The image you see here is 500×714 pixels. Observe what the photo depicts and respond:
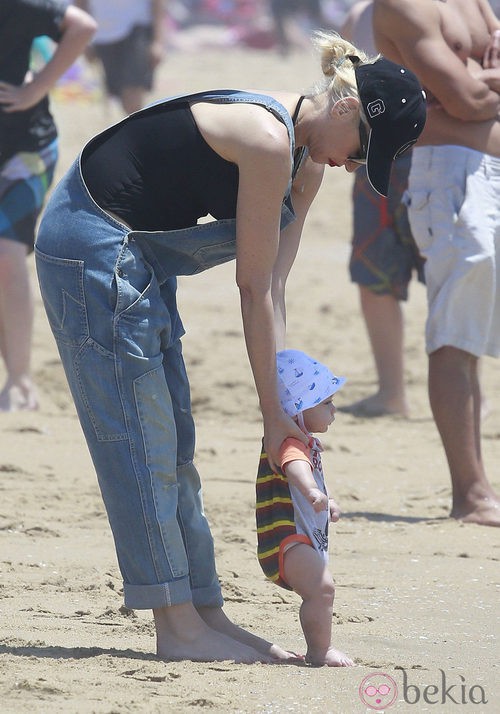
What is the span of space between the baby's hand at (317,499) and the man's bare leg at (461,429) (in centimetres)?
171

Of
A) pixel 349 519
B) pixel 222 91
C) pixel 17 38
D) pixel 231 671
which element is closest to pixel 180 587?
pixel 231 671

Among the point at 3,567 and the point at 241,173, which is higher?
the point at 241,173

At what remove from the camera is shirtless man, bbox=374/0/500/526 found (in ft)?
15.9

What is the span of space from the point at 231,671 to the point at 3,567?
3.80 feet

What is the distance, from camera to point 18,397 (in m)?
6.38

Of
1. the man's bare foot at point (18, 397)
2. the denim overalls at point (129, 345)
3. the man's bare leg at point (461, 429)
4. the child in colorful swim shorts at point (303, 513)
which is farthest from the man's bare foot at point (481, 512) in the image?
the man's bare foot at point (18, 397)

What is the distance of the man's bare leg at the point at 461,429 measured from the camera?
16.1 feet

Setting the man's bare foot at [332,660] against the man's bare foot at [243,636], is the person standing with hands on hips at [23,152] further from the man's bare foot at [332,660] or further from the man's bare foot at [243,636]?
the man's bare foot at [332,660]

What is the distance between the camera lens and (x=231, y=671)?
3.30m

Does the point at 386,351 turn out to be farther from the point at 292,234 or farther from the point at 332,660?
the point at 332,660

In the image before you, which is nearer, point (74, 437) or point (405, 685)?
point (405, 685)

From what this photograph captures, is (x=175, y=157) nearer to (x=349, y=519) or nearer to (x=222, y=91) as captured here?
(x=222, y=91)

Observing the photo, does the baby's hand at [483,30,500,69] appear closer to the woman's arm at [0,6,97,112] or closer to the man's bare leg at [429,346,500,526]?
the man's bare leg at [429,346,500,526]

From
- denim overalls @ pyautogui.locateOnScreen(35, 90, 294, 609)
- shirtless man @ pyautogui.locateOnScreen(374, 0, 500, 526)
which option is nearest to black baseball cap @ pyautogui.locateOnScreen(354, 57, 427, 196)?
denim overalls @ pyautogui.locateOnScreen(35, 90, 294, 609)
